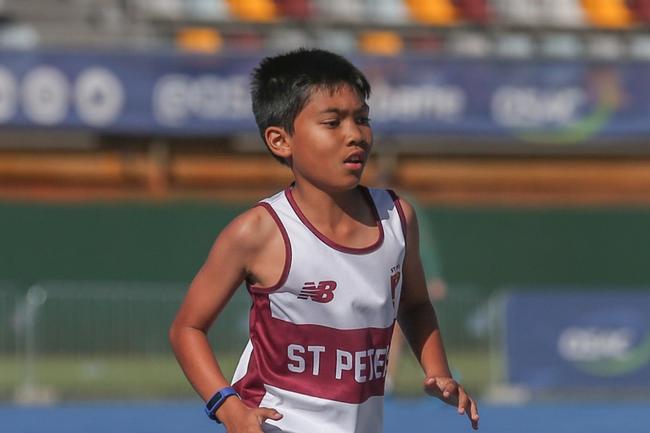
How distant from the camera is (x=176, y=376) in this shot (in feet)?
48.1

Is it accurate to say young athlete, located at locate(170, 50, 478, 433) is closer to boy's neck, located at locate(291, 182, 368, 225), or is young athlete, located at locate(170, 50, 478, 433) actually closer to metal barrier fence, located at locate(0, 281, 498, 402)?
boy's neck, located at locate(291, 182, 368, 225)

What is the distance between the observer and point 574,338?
14359mm

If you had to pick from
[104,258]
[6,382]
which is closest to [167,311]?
[6,382]

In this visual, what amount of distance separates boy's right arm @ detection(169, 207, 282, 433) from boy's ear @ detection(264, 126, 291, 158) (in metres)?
0.23

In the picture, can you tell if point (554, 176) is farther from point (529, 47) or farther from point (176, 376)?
point (176, 376)

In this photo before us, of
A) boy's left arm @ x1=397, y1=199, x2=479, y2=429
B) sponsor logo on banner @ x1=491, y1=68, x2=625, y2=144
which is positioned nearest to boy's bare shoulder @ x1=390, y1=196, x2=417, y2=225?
boy's left arm @ x1=397, y1=199, x2=479, y2=429

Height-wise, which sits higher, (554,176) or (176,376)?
(554,176)

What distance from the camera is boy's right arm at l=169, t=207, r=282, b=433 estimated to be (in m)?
4.27

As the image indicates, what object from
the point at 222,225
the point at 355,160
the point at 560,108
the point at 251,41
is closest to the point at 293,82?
the point at 355,160

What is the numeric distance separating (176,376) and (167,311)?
68 centimetres

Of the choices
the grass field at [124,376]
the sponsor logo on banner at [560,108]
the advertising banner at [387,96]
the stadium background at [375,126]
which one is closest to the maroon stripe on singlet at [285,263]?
the grass field at [124,376]

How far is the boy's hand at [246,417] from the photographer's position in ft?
13.2

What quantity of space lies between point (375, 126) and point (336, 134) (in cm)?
1443

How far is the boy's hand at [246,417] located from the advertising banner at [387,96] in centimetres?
1407
